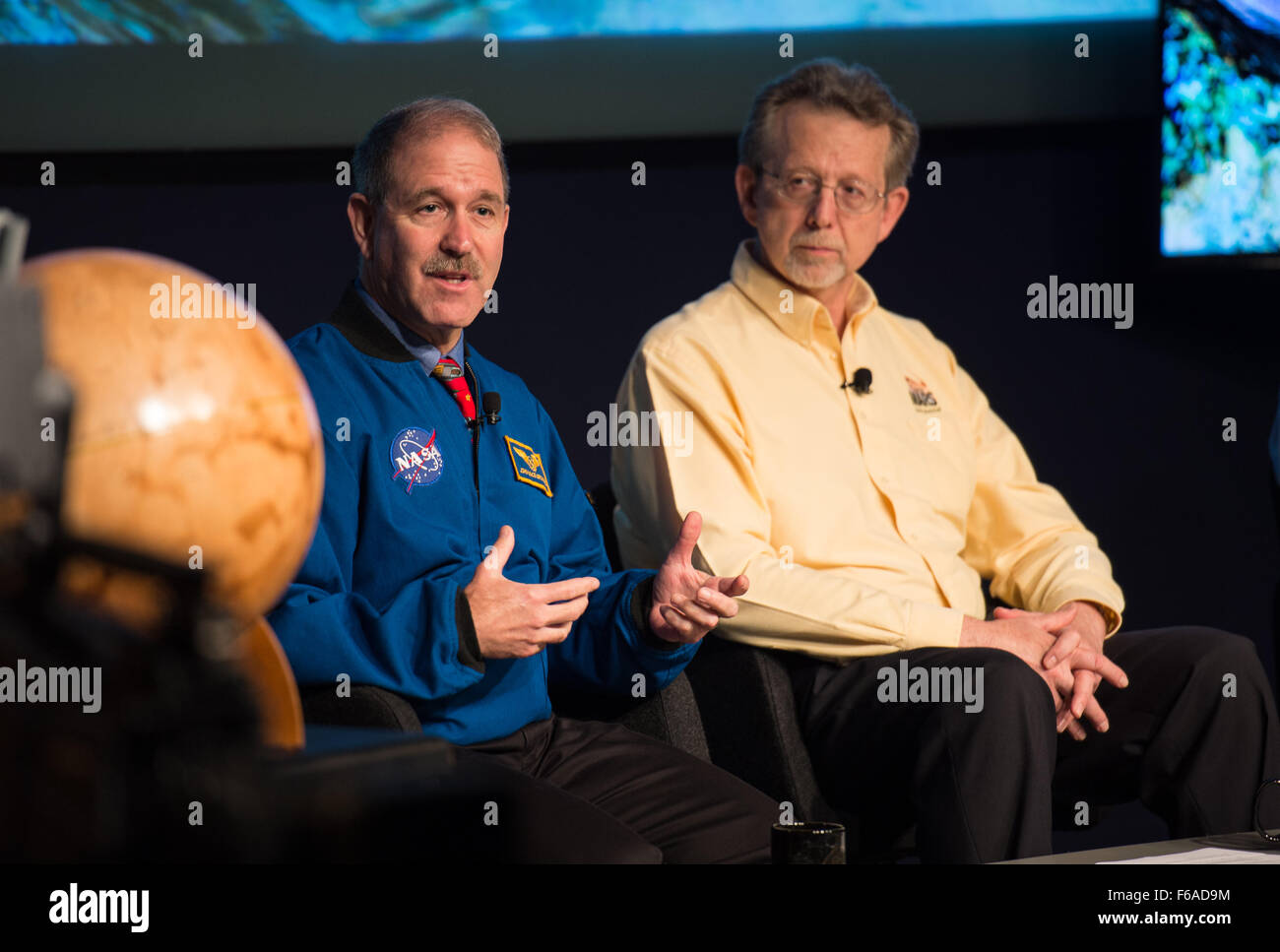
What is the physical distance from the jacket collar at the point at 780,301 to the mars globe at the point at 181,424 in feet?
5.47

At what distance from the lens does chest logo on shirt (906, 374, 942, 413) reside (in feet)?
8.09

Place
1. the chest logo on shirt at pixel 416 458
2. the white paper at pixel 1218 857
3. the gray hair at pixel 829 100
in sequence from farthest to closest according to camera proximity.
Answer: the gray hair at pixel 829 100 → the chest logo on shirt at pixel 416 458 → the white paper at pixel 1218 857

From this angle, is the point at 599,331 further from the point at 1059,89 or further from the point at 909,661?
the point at 909,661

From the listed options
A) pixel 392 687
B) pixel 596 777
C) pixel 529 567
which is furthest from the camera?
pixel 529 567

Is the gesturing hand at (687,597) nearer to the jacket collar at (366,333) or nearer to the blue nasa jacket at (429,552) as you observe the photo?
the blue nasa jacket at (429,552)

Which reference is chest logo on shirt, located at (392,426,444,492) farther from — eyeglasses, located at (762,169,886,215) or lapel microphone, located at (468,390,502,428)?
eyeglasses, located at (762,169,886,215)

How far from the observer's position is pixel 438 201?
1965mm

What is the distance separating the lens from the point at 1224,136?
313cm

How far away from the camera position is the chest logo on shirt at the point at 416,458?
1.79m

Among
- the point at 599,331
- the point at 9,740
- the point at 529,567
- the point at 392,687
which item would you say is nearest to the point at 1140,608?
the point at 599,331

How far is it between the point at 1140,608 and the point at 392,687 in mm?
Result: 2395

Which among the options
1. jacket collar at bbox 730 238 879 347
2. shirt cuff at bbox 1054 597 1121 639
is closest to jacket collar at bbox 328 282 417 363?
jacket collar at bbox 730 238 879 347

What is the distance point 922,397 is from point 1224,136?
1.27 m

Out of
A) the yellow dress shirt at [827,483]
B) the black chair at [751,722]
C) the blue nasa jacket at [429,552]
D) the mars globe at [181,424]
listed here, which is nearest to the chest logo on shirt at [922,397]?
the yellow dress shirt at [827,483]
